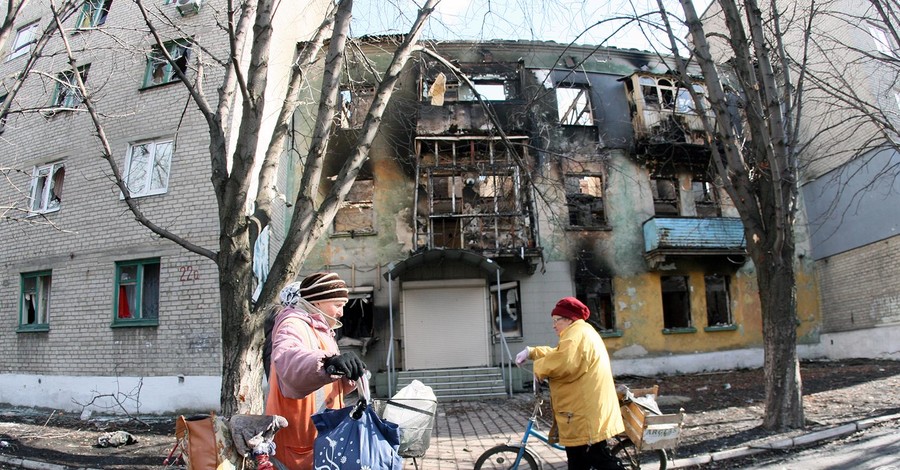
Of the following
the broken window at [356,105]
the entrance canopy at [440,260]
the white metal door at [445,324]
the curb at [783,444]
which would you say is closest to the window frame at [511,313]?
the white metal door at [445,324]

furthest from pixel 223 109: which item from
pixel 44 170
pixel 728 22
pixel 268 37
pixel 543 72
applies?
pixel 543 72

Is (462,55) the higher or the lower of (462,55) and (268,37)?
the higher

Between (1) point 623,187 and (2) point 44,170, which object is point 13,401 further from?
(1) point 623,187

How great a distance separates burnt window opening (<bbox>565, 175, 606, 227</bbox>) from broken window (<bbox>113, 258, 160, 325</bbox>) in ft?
34.8

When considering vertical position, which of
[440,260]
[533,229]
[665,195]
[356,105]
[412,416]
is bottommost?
[412,416]

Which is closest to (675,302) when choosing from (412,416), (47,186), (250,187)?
(412,416)

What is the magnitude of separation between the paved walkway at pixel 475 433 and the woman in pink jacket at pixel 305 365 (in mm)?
2631

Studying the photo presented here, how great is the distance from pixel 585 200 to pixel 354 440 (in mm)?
13365

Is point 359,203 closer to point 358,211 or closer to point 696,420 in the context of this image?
point 358,211

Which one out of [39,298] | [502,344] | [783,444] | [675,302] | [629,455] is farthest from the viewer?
[675,302]

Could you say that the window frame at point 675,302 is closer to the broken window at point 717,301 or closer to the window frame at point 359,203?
the broken window at point 717,301

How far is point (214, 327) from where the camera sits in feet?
32.1

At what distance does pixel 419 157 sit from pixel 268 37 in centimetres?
857

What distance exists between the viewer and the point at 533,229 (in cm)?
1320
